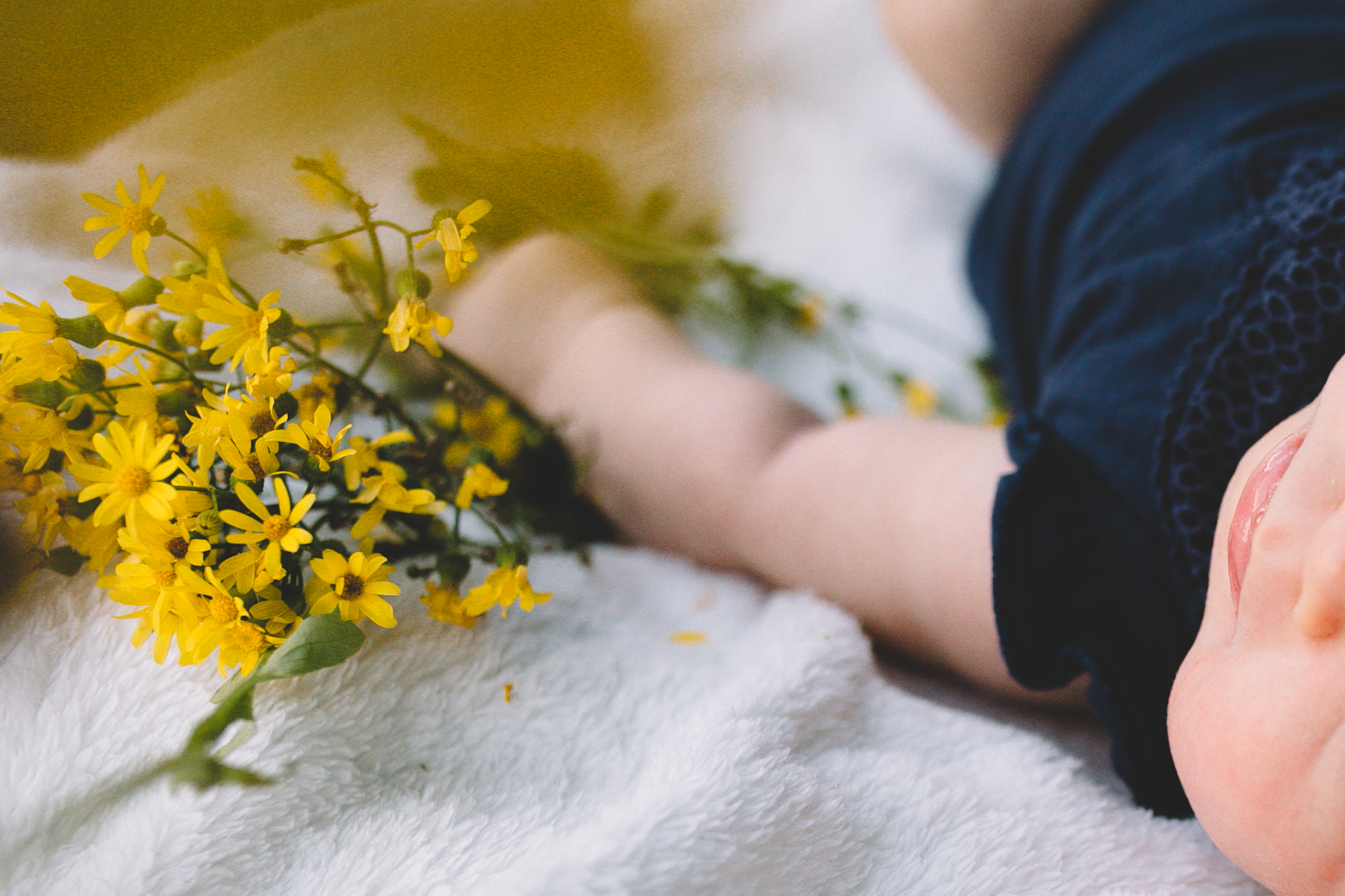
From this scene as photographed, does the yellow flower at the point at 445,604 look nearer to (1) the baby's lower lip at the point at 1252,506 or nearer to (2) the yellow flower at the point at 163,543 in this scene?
(2) the yellow flower at the point at 163,543

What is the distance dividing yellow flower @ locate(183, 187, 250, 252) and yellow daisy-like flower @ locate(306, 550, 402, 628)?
0.45 ft

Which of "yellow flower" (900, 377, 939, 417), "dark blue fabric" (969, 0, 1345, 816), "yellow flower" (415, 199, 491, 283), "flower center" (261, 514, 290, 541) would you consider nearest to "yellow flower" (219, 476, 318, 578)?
"flower center" (261, 514, 290, 541)

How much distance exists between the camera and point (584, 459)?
61cm

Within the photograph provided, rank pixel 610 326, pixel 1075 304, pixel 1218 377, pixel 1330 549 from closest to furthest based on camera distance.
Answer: pixel 1330 549 → pixel 1218 377 → pixel 1075 304 → pixel 610 326

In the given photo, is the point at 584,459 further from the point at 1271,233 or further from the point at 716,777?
the point at 1271,233

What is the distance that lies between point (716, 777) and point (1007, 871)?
138mm

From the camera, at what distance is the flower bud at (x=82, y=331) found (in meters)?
0.31

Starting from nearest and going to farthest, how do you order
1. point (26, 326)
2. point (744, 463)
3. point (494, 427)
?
point (26, 326)
point (494, 427)
point (744, 463)

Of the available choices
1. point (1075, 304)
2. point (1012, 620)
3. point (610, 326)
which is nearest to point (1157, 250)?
point (1075, 304)

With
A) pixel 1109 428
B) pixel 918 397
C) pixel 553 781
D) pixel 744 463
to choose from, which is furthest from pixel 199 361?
pixel 918 397

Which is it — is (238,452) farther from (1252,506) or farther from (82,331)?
(1252,506)

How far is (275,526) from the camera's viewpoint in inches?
12.4

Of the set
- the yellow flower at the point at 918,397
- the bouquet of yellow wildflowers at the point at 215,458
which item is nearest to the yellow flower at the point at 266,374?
the bouquet of yellow wildflowers at the point at 215,458

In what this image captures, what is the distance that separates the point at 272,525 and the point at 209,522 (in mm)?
20
